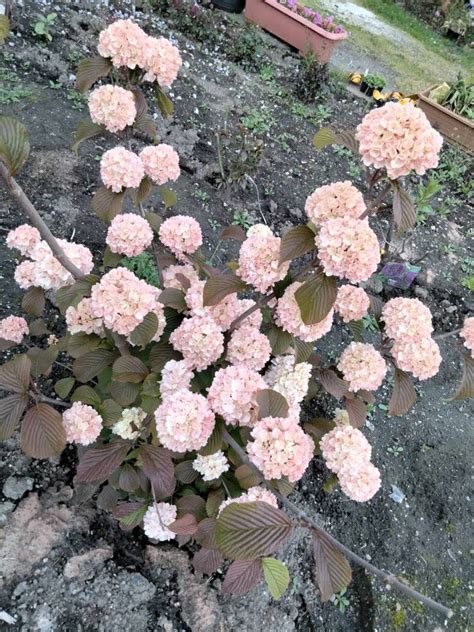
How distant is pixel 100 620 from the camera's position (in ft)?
5.60

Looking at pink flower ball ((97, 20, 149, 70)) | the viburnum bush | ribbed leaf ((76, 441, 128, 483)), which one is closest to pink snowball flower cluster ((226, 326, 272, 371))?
the viburnum bush

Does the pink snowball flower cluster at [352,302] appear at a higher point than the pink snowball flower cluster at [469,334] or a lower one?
lower

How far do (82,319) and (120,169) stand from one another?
515 mm

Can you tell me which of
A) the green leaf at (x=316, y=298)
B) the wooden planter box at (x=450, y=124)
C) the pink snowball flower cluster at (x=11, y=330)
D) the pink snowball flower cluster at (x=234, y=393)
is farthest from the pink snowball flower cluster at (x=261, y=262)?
the wooden planter box at (x=450, y=124)

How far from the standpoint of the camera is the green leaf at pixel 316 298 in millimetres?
1198

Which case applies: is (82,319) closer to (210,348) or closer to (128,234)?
(128,234)

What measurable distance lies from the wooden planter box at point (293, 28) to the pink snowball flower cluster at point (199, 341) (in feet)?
16.8

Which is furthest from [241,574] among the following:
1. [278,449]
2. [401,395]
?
[401,395]

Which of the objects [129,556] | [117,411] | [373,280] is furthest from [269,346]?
[373,280]

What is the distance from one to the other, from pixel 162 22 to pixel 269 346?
4809 mm

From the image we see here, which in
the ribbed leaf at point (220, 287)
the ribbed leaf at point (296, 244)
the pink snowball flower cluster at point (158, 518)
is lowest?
the pink snowball flower cluster at point (158, 518)

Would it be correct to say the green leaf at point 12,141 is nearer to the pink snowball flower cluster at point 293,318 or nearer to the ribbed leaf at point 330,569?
the pink snowball flower cluster at point 293,318

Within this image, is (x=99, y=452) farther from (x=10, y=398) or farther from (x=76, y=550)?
(x=76, y=550)

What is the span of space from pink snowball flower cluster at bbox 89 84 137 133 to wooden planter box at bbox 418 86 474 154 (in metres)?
4.37
